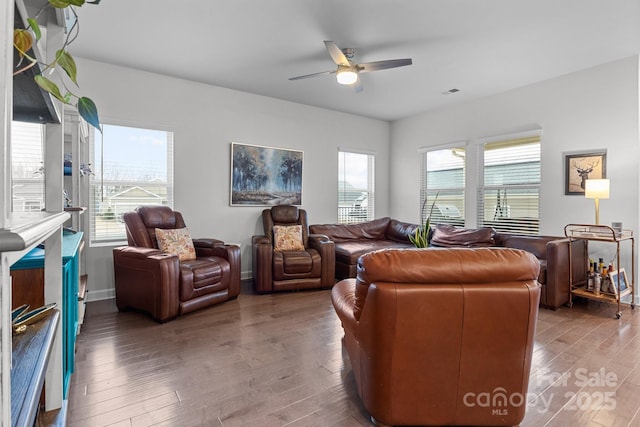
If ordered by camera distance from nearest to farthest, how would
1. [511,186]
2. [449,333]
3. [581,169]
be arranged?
1. [449,333]
2. [581,169]
3. [511,186]

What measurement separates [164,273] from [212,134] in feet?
7.60

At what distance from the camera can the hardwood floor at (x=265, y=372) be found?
181 cm

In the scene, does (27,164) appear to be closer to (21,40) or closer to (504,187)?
(21,40)

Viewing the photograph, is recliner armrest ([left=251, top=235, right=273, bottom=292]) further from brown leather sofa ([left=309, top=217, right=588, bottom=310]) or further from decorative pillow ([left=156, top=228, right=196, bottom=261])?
brown leather sofa ([left=309, top=217, right=588, bottom=310])

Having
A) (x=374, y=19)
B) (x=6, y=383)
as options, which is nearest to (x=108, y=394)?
(x=6, y=383)

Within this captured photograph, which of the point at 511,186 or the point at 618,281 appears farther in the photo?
the point at 511,186

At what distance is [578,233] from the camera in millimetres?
3984

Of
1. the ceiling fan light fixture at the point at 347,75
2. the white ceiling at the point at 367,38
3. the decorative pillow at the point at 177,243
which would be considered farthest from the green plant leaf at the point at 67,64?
the decorative pillow at the point at 177,243


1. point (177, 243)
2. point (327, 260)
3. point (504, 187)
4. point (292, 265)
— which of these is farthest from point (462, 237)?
point (177, 243)

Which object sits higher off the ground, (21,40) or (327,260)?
(21,40)

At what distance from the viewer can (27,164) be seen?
2818 millimetres

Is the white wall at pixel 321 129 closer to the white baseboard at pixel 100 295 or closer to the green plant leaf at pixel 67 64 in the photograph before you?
the white baseboard at pixel 100 295

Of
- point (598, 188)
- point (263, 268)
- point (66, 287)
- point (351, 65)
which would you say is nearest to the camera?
point (66, 287)

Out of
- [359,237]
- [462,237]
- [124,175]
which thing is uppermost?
[124,175]
